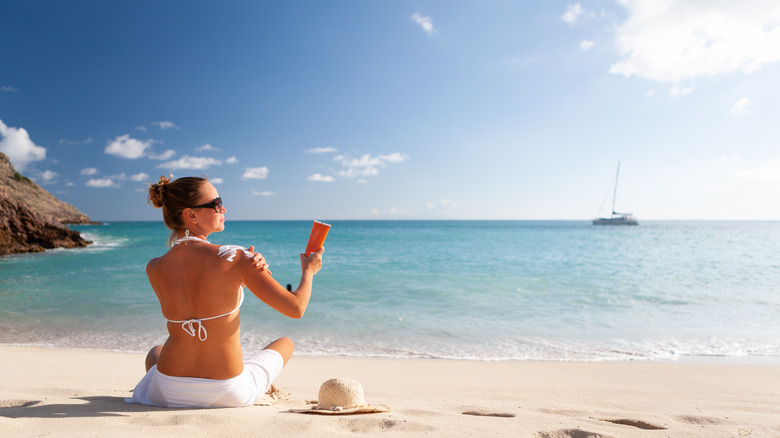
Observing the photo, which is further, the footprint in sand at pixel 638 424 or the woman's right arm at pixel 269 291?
the footprint in sand at pixel 638 424

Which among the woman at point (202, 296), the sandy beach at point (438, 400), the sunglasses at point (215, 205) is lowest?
the sandy beach at point (438, 400)

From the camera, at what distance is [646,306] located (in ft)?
31.8

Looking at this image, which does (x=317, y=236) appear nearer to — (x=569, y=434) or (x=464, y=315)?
(x=569, y=434)

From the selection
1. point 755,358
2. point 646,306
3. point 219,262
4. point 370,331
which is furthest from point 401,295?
point 219,262

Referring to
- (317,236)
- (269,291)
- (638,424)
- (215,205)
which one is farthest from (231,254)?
(638,424)

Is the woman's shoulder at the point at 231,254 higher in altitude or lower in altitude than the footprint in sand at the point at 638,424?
higher

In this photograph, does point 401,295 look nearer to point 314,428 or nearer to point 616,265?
point 314,428

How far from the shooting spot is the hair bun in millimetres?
2311

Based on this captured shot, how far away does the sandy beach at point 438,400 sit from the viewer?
2.27 metres

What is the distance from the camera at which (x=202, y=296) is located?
2219 millimetres

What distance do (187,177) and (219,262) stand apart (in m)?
0.55

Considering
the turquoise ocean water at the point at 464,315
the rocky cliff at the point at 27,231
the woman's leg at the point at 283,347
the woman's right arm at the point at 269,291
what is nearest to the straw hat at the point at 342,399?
the woman's leg at the point at 283,347

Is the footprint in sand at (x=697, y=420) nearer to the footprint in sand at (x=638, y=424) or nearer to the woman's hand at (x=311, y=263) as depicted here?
the footprint in sand at (x=638, y=424)

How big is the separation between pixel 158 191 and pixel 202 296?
672mm
